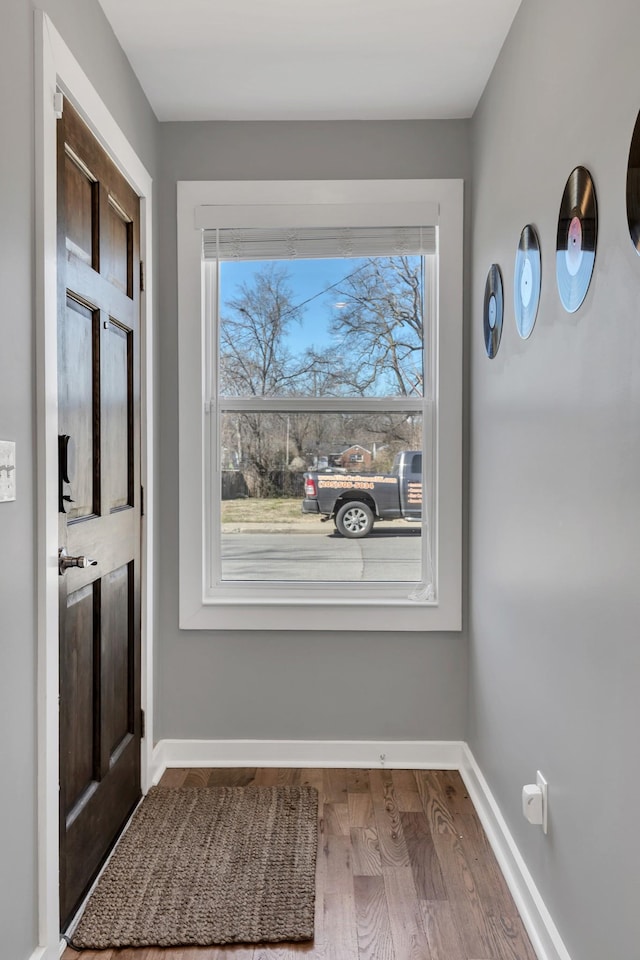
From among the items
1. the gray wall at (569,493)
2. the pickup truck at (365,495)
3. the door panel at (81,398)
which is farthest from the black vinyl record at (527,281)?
the door panel at (81,398)

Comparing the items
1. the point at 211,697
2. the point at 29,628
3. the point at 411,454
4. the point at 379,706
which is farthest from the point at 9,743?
the point at 411,454

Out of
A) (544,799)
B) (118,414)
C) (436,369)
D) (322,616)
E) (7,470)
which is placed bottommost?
(544,799)

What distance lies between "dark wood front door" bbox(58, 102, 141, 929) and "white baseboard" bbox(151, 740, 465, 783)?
13.9 inches

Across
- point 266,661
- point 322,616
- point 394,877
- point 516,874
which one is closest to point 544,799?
point 516,874

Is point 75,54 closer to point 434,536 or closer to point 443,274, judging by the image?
point 443,274

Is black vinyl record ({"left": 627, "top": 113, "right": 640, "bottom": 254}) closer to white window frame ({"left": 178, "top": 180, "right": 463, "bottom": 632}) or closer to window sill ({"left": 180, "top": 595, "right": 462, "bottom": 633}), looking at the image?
white window frame ({"left": 178, "top": 180, "right": 463, "bottom": 632})

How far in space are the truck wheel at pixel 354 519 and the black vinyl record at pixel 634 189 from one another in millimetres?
1839

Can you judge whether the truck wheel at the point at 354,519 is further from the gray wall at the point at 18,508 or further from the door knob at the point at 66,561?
the gray wall at the point at 18,508

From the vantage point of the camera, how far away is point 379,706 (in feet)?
9.57

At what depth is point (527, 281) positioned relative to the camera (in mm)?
1995

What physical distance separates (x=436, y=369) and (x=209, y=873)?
1932mm

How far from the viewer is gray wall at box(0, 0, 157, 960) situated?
5.00 feet

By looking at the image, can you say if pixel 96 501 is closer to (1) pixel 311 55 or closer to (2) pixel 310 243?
(2) pixel 310 243

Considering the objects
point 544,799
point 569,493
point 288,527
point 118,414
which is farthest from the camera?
point 288,527
